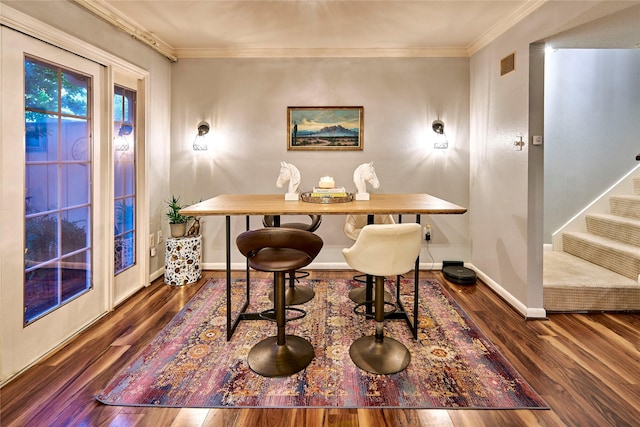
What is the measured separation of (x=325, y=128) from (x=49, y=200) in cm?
267

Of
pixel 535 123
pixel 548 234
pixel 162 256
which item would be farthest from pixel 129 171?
pixel 548 234

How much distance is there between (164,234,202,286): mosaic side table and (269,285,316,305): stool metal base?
0.98 meters

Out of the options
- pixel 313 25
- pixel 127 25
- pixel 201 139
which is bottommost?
pixel 201 139

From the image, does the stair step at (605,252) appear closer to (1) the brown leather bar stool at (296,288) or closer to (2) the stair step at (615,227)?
(2) the stair step at (615,227)

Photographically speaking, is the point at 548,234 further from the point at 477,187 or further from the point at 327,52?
the point at 327,52

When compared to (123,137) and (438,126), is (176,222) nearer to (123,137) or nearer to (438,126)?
(123,137)

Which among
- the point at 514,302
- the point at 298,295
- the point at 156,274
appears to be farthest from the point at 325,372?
the point at 156,274

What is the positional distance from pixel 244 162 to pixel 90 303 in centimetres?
207

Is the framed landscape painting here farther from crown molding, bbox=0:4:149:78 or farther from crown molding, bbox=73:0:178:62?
crown molding, bbox=0:4:149:78

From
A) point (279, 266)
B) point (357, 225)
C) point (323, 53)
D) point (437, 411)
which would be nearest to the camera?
point (437, 411)

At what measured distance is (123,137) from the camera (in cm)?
308

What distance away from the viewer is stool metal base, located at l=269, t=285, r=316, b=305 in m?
3.00

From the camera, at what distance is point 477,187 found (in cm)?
371

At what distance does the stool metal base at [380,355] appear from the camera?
78.7 inches
